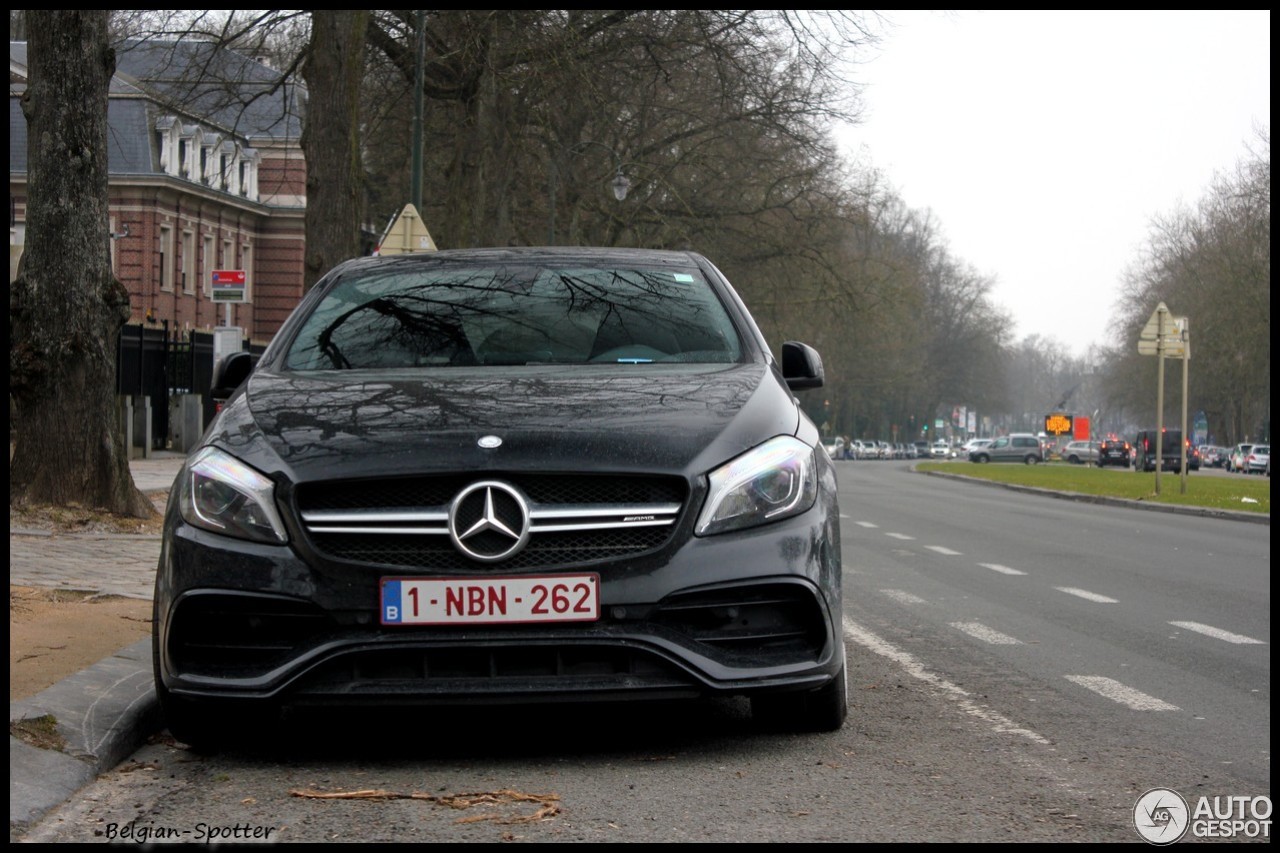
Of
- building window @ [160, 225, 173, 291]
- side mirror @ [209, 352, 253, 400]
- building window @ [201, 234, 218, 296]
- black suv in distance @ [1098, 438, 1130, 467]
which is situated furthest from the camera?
black suv in distance @ [1098, 438, 1130, 467]

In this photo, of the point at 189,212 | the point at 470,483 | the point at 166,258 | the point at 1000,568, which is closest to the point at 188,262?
the point at 189,212

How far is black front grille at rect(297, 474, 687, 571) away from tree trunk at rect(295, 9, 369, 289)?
14079 mm

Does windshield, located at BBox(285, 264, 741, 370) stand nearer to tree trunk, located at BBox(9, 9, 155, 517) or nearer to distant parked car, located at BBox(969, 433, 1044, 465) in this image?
tree trunk, located at BBox(9, 9, 155, 517)

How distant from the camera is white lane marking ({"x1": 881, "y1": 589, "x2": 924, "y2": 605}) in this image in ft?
37.4

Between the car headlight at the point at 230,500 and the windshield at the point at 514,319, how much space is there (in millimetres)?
1101

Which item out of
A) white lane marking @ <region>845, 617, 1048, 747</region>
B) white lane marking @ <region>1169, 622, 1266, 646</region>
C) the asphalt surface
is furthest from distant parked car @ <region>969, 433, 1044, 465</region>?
the asphalt surface

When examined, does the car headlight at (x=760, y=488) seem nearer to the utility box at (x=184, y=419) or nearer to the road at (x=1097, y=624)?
the road at (x=1097, y=624)

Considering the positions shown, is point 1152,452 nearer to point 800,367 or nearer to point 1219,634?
point 1219,634

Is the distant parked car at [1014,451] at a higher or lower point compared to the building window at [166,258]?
lower

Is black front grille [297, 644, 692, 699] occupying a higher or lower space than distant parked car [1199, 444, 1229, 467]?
higher

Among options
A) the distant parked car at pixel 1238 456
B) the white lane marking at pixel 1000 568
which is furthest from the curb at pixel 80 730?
the distant parked car at pixel 1238 456

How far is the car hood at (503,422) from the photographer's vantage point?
17.5 feet

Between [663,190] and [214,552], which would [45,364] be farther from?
[663,190]

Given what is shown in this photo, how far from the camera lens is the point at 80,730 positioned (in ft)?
18.0
